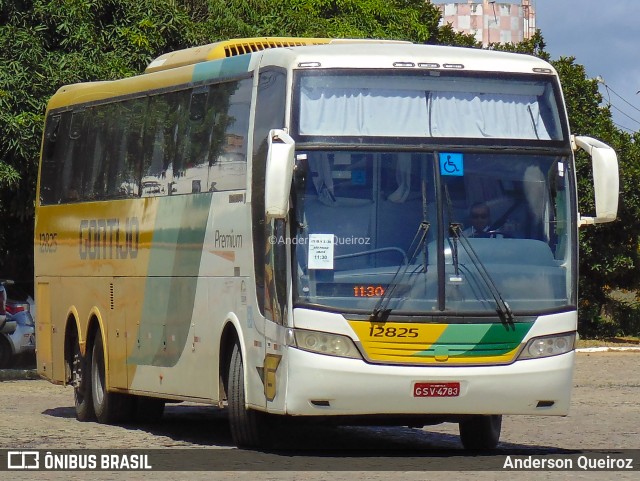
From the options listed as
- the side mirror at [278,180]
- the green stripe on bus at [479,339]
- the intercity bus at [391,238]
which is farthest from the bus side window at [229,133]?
the green stripe on bus at [479,339]

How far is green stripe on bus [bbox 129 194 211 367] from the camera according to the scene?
45.8ft

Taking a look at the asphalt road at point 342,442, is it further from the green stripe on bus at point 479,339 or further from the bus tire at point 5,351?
the bus tire at point 5,351

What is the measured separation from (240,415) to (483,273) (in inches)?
98.8

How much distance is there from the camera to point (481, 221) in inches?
467

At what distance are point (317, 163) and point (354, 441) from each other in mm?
3562

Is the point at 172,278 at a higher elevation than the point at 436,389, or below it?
higher

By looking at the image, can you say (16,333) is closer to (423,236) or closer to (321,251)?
(321,251)

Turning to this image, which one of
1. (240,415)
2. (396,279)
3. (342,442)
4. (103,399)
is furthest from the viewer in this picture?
(103,399)

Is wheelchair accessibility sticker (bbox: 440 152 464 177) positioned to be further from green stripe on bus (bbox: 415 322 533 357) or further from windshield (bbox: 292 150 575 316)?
green stripe on bus (bbox: 415 322 533 357)

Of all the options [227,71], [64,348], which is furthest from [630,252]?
[227,71]

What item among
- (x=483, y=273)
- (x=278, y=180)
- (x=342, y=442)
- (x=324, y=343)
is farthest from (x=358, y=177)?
(x=342, y=442)

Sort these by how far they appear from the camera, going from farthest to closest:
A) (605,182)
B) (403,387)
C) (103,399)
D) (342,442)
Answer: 1. (103,399)
2. (342,442)
3. (605,182)
4. (403,387)

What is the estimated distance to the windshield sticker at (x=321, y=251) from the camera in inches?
456

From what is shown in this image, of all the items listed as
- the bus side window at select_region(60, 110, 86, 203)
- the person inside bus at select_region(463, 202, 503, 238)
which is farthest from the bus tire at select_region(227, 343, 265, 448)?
the bus side window at select_region(60, 110, 86, 203)
